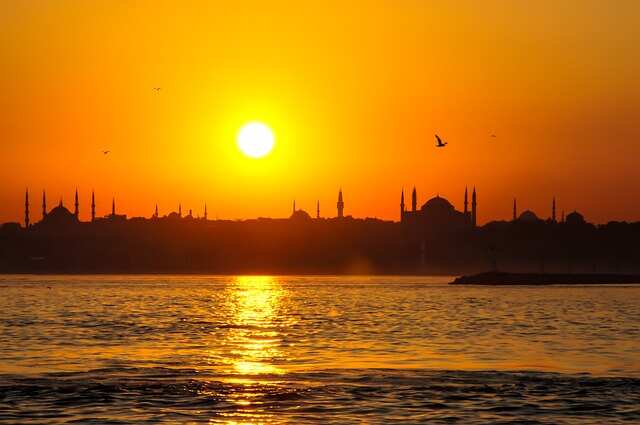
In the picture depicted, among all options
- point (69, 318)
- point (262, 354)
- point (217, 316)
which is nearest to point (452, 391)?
point (262, 354)

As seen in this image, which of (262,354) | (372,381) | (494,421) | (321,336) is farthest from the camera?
(321,336)

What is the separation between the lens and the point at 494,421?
36562 mm

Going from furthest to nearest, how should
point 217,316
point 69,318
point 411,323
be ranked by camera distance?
1. point 217,316
2. point 69,318
3. point 411,323

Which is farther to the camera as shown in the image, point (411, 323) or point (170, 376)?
point (411, 323)

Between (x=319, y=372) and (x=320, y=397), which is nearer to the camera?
(x=320, y=397)

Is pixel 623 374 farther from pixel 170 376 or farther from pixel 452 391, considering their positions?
pixel 170 376

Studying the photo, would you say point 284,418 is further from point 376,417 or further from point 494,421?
point 494,421

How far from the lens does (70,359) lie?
56.1m

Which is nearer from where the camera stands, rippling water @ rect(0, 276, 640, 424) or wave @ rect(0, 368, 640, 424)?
wave @ rect(0, 368, 640, 424)

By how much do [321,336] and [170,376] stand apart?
27230 millimetres

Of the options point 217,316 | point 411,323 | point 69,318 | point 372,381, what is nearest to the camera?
point 372,381

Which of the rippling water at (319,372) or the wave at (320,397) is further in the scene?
the rippling water at (319,372)

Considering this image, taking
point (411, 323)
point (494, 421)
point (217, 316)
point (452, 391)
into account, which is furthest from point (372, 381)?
point (217, 316)

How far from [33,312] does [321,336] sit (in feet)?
149
